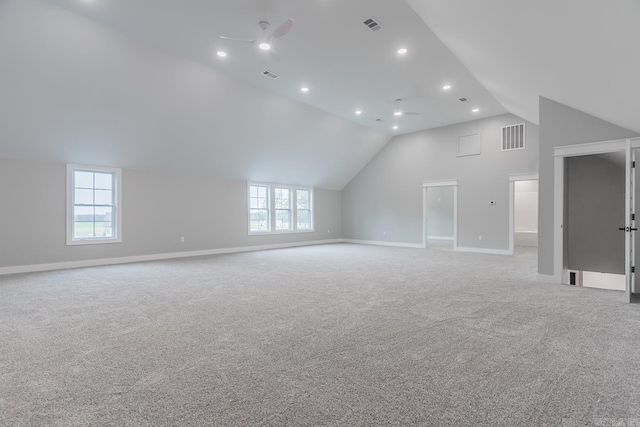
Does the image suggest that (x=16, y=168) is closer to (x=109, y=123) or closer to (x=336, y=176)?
(x=109, y=123)

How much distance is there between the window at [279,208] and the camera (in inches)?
405

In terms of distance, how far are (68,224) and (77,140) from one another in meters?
1.79

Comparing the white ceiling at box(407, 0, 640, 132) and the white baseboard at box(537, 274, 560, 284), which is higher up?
the white ceiling at box(407, 0, 640, 132)

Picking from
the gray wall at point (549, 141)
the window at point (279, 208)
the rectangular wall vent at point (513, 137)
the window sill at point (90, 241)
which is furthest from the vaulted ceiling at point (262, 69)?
the window at point (279, 208)

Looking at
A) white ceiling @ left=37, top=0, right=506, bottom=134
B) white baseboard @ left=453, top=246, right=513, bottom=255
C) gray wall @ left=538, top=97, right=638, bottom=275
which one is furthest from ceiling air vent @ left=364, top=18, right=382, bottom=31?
white baseboard @ left=453, top=246, right=513, bottom=255

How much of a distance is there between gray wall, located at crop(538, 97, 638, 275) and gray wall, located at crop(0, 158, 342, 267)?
7.59 metres

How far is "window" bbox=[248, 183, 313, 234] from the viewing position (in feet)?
33.8

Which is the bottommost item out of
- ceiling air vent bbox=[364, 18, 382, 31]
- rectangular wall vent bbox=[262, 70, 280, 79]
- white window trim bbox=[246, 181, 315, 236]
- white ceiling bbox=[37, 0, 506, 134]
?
white window trim bbox=[246, 181, 315, 236]

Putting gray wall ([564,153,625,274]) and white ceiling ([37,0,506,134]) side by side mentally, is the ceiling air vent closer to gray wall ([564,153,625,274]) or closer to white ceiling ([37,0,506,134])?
white ceiling ([37,0,506,134])

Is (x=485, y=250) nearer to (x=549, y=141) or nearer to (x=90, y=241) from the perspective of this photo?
(x=549, y=141)

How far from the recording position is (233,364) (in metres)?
2.31

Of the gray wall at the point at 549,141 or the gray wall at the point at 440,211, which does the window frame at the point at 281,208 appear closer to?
the gray wall at the point at 440,211

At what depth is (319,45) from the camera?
16.8 feet

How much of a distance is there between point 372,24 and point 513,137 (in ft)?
Answer: 20.3
